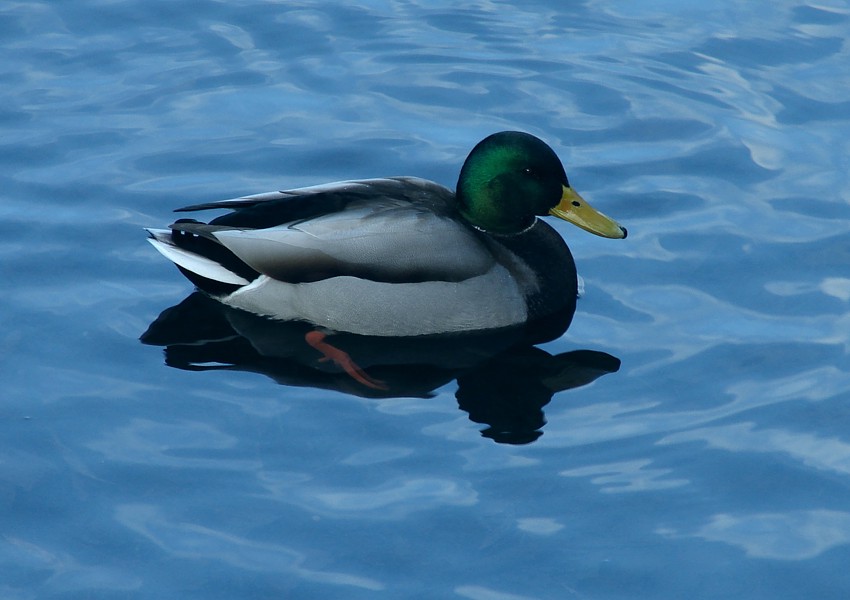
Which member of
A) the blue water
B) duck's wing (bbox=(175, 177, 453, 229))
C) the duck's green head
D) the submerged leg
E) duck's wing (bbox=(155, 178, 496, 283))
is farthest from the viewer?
the duck's green head

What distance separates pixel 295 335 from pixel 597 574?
272cm

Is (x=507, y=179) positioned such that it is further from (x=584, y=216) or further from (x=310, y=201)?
(x=310, y=201)

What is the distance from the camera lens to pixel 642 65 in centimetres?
1136

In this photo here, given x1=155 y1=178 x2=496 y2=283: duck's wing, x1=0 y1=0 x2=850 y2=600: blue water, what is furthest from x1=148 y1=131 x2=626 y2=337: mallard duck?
x1=0 y1=0 x2=850 y2=600: blue water

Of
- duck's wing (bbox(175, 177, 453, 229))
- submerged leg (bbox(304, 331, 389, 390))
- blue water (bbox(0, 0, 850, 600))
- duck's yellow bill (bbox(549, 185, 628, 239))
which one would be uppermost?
duck's wing (bbox(175, 177, 453, 229))

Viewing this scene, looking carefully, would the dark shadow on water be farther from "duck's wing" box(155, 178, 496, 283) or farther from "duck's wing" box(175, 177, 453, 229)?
"duck's wing" box(175, 177, 453, 229)

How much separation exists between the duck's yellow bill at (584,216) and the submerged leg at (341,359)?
1.65 meters

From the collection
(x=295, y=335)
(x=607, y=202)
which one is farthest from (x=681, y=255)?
(x=295, y=335)

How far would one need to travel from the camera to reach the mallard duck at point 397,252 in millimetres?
8180

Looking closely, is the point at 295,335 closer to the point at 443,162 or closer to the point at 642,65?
the point at 443,162

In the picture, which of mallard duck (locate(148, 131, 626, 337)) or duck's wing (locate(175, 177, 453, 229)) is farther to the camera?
duck's wing (locate(175, 177, 453, 229))

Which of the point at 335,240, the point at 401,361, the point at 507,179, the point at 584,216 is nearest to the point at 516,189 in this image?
the point at 507,179

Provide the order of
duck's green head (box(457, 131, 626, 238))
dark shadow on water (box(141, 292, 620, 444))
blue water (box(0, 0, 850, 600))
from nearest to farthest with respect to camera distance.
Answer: blue water (box(0, 0, 850, 600))
dark shadow on water (box(141, 292, 620, 444))
duck's green head (box(457, 131, 626, 238))

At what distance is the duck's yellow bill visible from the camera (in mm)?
8633
